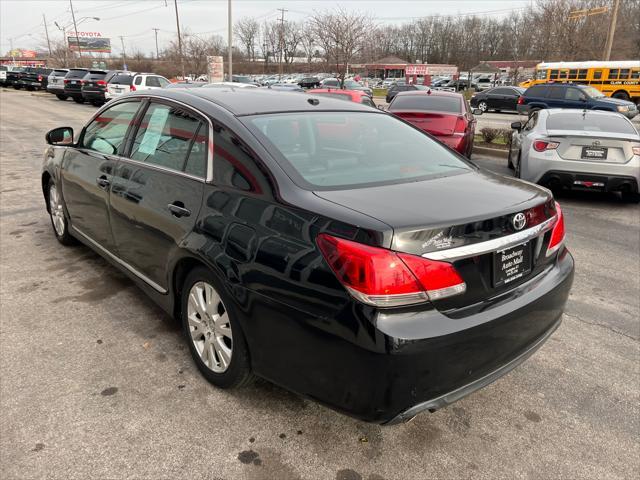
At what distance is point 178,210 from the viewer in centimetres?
286

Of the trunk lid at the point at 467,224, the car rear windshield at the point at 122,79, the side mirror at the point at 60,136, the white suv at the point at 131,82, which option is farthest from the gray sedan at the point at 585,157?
the car rear windshield at the point at 122,79

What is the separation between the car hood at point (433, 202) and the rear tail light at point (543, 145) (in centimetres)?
503

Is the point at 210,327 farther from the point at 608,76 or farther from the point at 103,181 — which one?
the point at 608,76

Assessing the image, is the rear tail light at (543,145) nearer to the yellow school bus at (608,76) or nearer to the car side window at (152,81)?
the car side window at (152,81)

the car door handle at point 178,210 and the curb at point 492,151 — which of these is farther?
the curb at point 492,151

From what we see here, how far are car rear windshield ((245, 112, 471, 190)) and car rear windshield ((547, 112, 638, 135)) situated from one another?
5.25 metres

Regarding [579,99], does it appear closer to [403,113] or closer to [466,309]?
[403,113]

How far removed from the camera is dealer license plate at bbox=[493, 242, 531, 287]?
2.22 metres

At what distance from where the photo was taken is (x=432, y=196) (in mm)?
2350

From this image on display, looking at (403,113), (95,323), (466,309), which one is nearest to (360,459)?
(466,309)

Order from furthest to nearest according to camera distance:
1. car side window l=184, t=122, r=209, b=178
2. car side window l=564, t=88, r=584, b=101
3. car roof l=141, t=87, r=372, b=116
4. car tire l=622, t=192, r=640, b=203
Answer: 1. car side window l=564, t=88, r=584, b=101
2. car tire l=622, t=192, r=640, b=203
3. car roof l=141, t=87, r=372, b=116
4. car side window l=184, t=122, r=209, b=178

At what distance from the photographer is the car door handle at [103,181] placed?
3.66m

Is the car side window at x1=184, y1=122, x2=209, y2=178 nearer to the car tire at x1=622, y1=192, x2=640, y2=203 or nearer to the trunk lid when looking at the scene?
the trunk lid

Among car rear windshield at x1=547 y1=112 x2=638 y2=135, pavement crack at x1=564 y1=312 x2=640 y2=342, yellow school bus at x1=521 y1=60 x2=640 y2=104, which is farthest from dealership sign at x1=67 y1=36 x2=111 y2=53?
pavement crack at x1=564 y1=312 x2=640 y2=342
